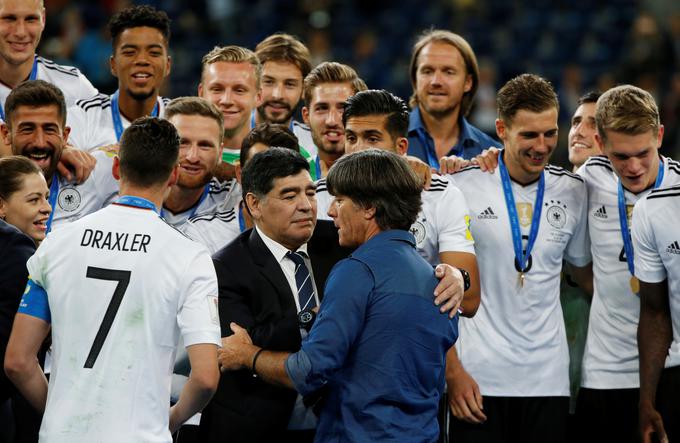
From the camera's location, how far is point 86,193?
5383 millimetres

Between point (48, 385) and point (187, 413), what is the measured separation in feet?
1.73

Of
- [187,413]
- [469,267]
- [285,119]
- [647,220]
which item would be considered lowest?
[187,413]

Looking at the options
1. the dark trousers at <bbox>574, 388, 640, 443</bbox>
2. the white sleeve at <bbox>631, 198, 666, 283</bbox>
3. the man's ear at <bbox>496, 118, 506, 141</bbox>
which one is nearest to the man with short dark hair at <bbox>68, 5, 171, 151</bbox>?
the man's ear at <bbox>496, 118, 506, 141</bbox>

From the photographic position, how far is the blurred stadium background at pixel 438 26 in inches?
472

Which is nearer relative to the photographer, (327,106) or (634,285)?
(634,285)

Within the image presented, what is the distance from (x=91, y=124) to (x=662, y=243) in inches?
128

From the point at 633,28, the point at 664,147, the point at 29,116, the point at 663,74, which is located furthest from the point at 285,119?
the point at 633,28

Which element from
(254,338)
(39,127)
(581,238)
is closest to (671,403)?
(581,238)

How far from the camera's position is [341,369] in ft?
12.6

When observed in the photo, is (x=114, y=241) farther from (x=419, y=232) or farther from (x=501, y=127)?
(x=501, y=127)

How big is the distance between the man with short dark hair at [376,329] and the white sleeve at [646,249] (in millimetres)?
1485

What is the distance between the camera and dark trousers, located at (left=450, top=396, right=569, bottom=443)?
514 centimetres

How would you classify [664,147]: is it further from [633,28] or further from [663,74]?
[633,28]

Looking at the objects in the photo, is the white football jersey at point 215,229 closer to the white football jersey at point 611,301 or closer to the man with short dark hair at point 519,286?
the man with short dark hair at point 519,286
